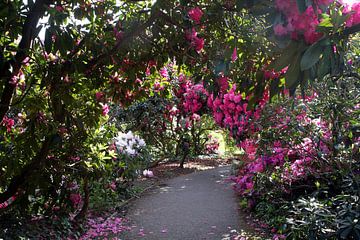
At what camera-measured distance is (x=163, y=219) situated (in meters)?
5.23

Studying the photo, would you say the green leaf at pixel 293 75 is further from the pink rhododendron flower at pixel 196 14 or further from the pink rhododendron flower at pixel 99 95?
the pink rhododendron flower at pixel 99 95

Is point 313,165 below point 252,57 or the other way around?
below

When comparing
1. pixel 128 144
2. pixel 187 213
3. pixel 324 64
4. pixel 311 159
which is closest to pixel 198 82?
pixel 324 64

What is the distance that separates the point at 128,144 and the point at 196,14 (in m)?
4.07

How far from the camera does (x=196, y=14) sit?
231cm

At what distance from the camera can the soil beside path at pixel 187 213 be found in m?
4.56

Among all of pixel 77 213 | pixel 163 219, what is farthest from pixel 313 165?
pixel 77 213

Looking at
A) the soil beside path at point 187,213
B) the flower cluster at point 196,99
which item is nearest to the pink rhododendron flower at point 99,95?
the soil beside path at point 187,213

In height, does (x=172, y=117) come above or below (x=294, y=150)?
above

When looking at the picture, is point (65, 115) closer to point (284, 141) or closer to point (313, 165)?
point (284, 141)

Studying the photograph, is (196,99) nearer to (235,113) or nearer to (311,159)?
(235,113)

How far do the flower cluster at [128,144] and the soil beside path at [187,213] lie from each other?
36.0 inches

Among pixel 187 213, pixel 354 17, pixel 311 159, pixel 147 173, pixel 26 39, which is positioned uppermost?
pixel 26 39

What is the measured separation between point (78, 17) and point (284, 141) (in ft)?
8.42
